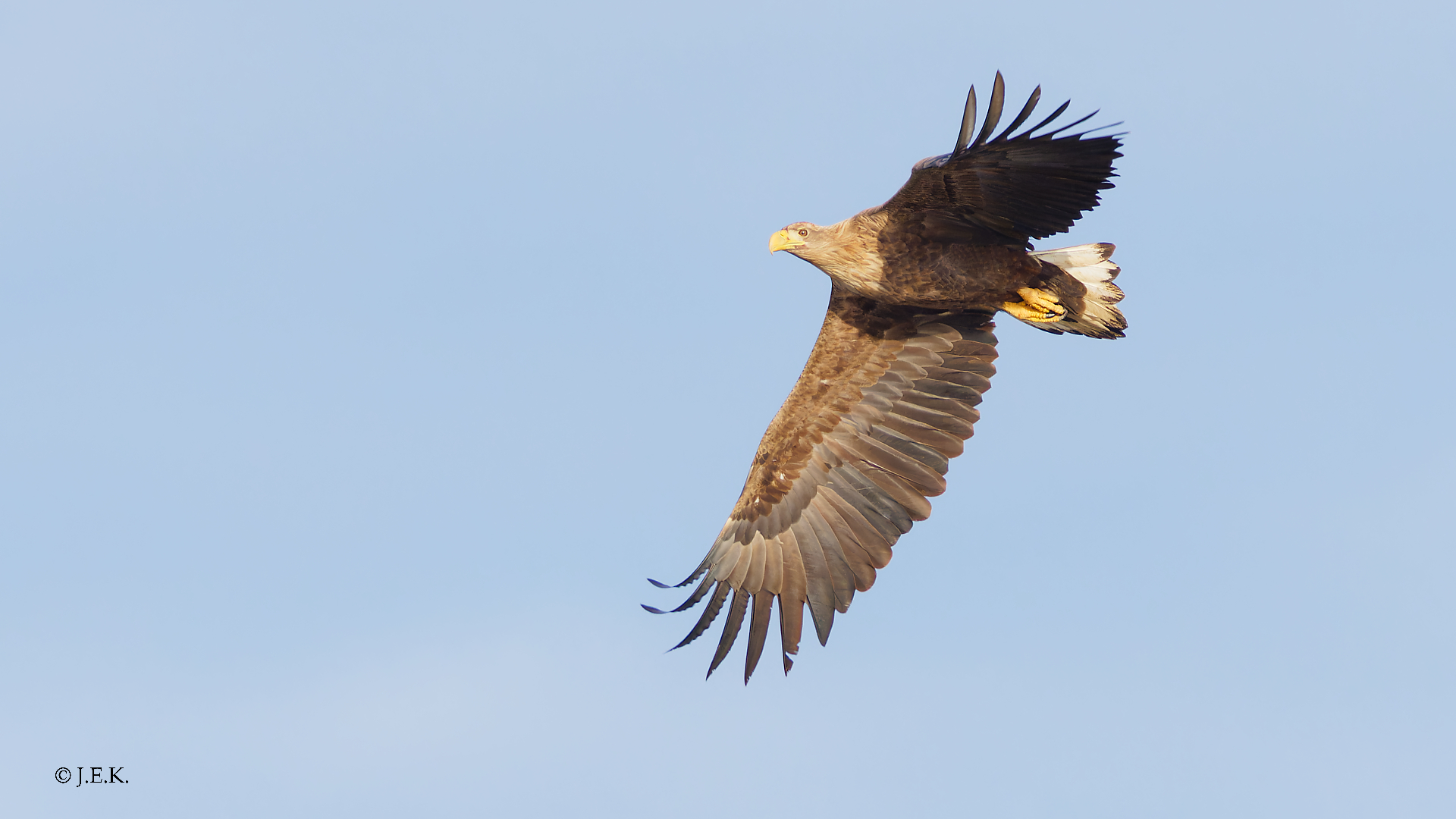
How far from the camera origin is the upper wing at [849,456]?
11578 mm

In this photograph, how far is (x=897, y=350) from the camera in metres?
12.1

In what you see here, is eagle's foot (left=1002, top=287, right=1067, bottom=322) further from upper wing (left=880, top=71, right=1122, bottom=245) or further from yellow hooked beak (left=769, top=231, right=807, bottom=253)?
yellow hooked beak (left=769, top=231, right=807, bottom=253)

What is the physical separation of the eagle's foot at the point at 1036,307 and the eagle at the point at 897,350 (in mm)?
13

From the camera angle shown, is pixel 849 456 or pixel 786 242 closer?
pixel 786 242

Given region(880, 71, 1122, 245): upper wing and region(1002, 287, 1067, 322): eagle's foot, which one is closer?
region(880, 71, 1122, 245): upper wing

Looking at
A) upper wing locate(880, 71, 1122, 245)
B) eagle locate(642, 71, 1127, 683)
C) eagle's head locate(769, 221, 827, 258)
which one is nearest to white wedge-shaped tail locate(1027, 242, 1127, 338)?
eagle locate(642, 71, 1127, 683)

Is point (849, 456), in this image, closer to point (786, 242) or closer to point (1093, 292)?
point (786, 242)

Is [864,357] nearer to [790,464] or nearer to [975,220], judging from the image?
[790,464]

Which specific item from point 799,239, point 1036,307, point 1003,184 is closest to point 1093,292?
point 1036,307

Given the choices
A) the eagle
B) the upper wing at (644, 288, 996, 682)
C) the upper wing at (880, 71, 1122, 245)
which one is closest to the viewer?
the upper wing at (880, 71, 1122, 245)

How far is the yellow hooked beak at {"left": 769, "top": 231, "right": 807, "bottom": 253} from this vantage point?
1104 cm

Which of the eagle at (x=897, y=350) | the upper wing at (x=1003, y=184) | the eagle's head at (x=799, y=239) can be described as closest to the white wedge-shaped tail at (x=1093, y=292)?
the eagle at (x=897, y=350)

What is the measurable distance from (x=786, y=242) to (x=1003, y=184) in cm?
A: 171

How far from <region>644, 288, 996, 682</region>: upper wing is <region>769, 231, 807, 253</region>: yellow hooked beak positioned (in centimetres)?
115
